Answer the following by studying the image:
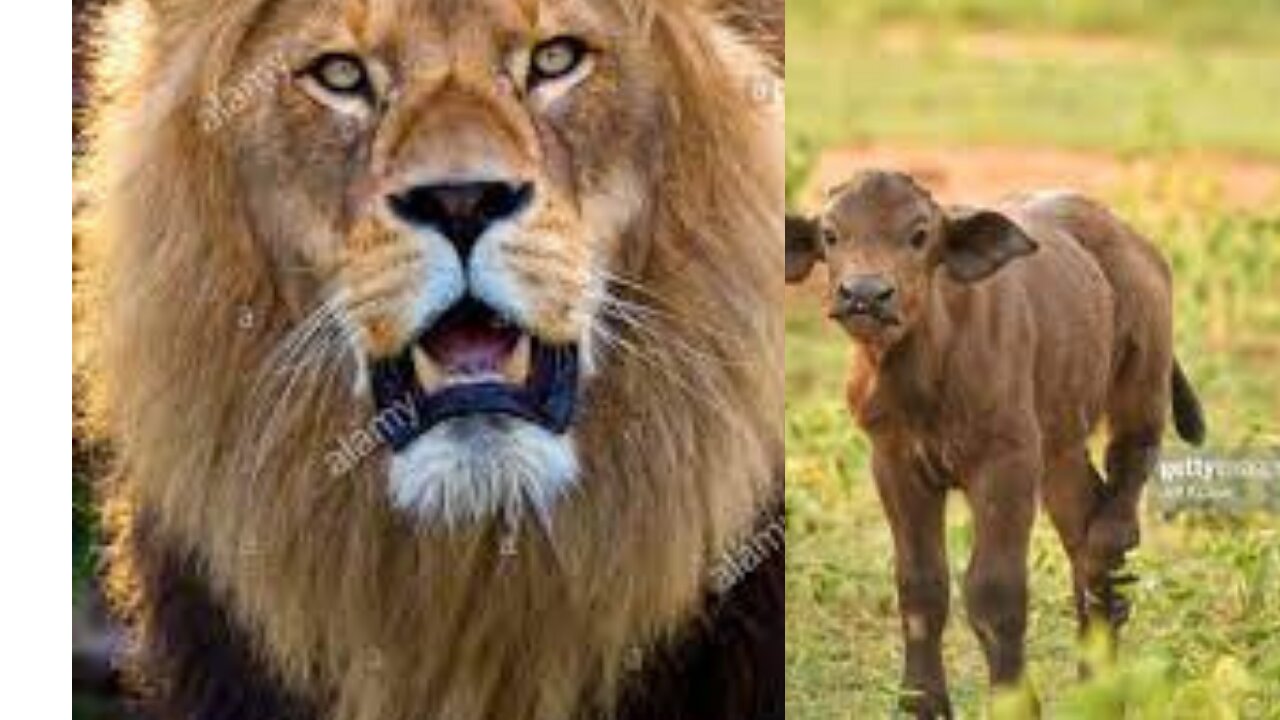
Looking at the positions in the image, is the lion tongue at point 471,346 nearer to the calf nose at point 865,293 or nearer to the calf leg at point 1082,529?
the calf nose at point 865,293

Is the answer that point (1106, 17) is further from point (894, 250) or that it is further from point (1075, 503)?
point (1075, 503)

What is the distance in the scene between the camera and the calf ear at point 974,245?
15.6 feet

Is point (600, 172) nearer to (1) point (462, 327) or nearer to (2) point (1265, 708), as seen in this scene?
(1) point (462, 327)

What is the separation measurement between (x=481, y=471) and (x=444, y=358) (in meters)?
0.17

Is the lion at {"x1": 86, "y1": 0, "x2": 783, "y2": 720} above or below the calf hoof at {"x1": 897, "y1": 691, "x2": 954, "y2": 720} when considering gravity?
above

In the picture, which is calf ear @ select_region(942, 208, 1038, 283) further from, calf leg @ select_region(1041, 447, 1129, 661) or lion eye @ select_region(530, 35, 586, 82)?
lion eye @ select_region(530, 35, 586, 82)

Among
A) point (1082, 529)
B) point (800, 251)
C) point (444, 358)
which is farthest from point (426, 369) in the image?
point (1082, 529)

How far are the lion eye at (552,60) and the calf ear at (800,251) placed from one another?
0.41m

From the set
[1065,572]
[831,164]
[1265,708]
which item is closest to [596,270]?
[831,164]

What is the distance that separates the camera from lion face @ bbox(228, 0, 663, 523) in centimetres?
453

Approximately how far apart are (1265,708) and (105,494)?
178 cm

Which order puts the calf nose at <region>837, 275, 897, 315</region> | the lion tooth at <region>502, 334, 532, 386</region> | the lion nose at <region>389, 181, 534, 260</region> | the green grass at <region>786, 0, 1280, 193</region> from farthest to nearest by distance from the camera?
the green grass at <region>786, 0, 1280, 193</region>, the calf nose at <region>837, 275, 897, 315</region>, the lion tooth at <region>502, 334, 532, 386</region>, the lion nose at <region>389, 181, 534, 260</region>

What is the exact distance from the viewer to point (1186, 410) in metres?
5.04
